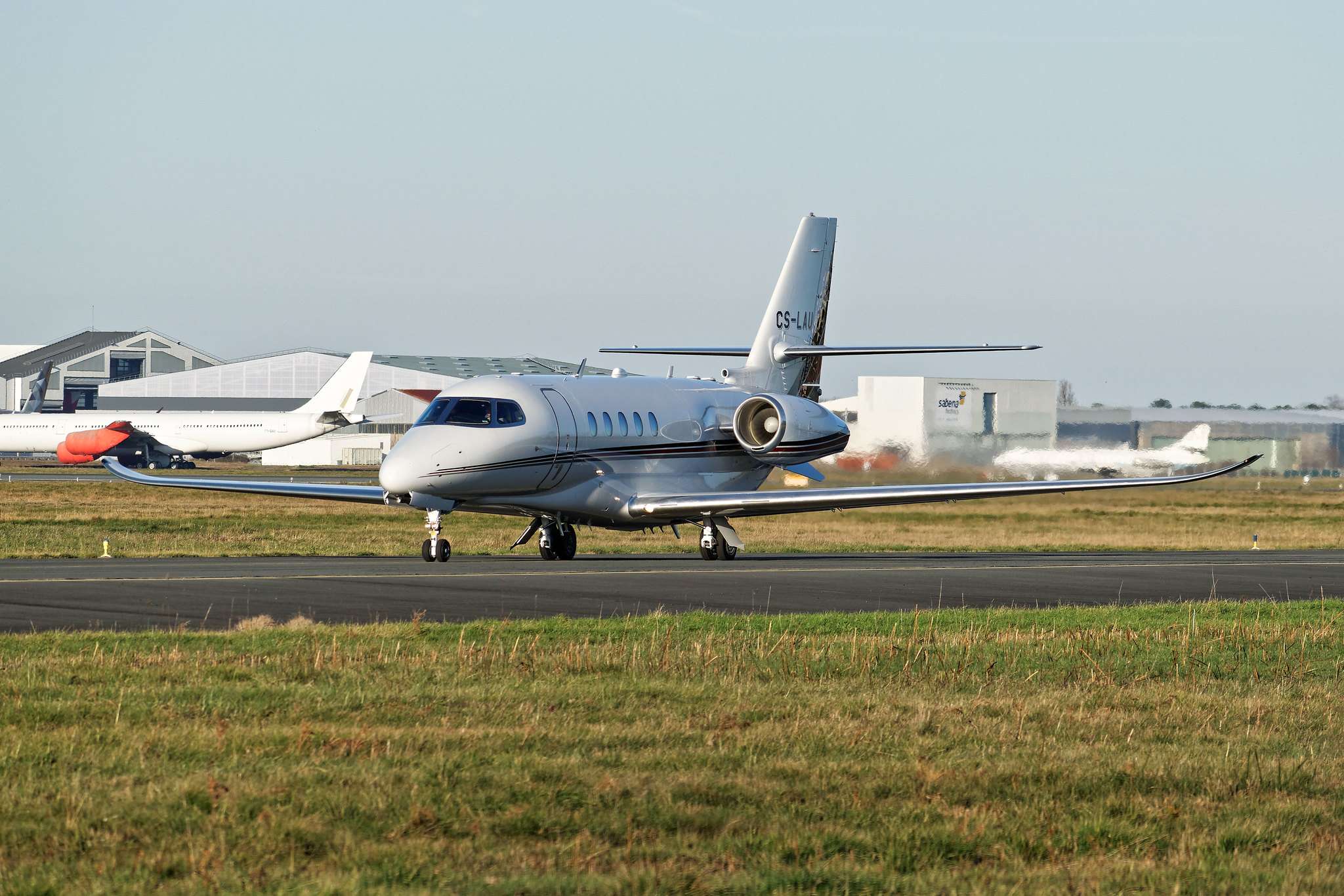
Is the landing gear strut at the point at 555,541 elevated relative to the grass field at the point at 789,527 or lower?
elevated

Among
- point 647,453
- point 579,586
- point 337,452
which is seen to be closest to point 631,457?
point 647,453

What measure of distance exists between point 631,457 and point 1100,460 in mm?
23849

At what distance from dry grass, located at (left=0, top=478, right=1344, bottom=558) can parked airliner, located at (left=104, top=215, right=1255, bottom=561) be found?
2850mm

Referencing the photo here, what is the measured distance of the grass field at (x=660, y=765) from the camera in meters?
7.32

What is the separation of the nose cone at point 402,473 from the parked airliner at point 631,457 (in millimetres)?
25

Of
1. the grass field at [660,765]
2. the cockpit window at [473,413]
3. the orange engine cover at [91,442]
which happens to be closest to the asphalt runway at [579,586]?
the cockpit window at [473,413]

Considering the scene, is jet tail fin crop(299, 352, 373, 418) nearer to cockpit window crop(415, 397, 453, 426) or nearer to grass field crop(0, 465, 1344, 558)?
grass field crop(0, 465, 1344, 558)

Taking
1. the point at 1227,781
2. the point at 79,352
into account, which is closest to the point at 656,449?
the point at 1227,781

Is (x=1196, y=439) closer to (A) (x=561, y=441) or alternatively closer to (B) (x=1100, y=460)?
(B) (x=1100, y=460)

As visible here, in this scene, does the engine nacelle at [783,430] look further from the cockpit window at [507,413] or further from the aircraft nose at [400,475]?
the aircraft nose at [400,475]

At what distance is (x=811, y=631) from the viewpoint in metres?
17.2

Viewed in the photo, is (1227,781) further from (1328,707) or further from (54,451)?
(54,451)

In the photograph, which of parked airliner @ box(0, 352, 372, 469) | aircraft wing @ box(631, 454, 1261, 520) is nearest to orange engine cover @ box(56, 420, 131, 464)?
parked airliner @ box(0, 352, 372, 469)

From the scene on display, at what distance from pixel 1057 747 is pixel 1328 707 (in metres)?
3.15
